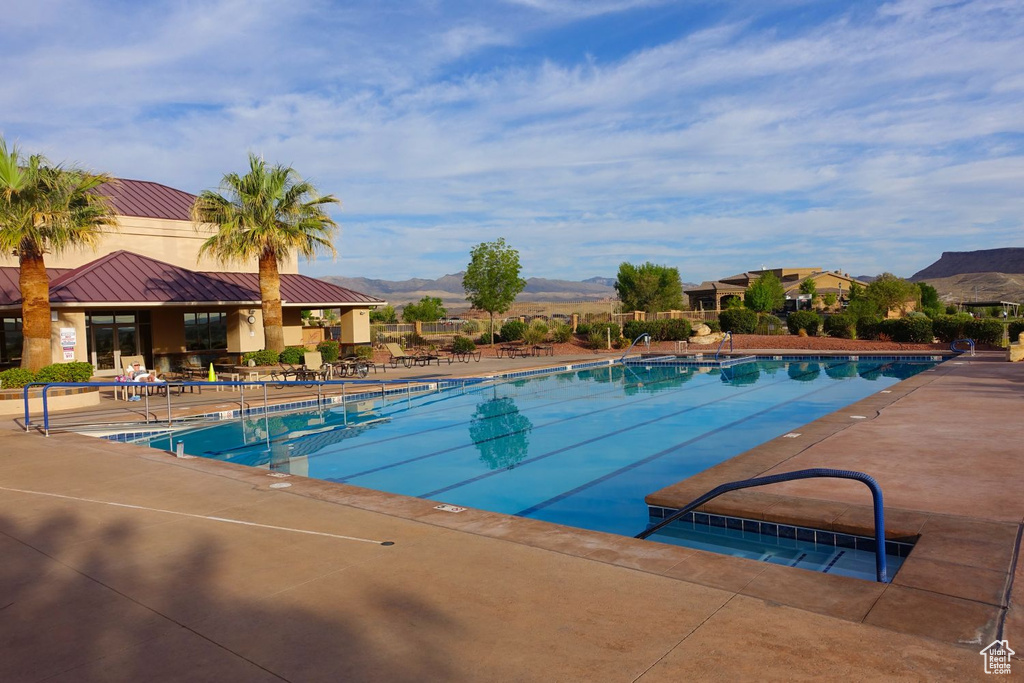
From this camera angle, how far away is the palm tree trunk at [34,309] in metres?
16.2

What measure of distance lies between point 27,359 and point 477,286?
1070 inches

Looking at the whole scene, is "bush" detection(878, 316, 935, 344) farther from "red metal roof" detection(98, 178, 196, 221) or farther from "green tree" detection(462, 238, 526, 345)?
"red metal roof" detection(98, 178, 196, 221)

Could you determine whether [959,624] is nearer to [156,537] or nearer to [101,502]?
[156,537]

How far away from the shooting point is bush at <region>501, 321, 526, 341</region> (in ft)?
113

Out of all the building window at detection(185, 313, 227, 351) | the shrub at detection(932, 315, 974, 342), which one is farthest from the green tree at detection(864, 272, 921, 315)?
the building window at detection(185, 313, 227, 351)

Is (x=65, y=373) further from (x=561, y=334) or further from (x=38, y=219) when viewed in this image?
(x=561, y=334)

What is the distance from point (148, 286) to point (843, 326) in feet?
89.5

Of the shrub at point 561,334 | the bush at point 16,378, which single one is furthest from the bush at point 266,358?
the shrub at point 561,334

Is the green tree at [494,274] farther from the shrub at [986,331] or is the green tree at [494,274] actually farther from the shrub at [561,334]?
the shrub at [986,331]

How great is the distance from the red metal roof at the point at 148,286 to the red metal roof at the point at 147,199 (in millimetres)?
1969

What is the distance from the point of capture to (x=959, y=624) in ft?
12.9

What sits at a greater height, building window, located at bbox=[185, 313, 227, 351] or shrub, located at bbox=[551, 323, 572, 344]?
building window, located at bbox=[185, 313, 227, 351]

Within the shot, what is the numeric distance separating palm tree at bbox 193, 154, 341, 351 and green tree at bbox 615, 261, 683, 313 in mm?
36431

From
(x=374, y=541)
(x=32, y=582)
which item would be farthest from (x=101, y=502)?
(x=374, y=541)
